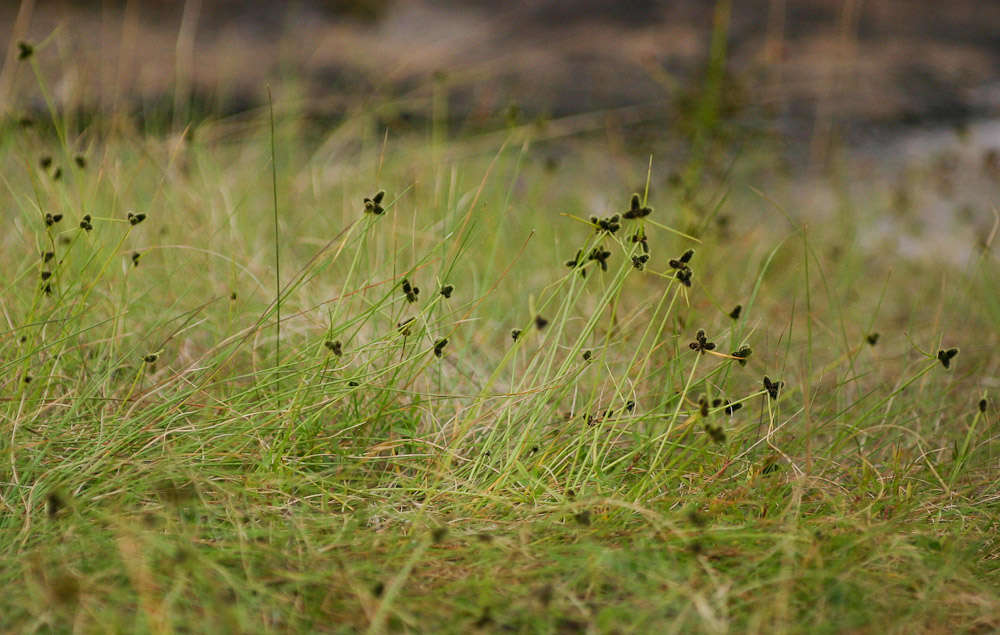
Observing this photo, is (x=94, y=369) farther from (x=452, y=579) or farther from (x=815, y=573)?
(x=815, y=573)

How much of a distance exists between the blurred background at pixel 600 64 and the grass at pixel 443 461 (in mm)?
1775

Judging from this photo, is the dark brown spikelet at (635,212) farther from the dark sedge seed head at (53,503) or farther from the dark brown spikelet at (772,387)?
the dark sedge seed head at (53,503)

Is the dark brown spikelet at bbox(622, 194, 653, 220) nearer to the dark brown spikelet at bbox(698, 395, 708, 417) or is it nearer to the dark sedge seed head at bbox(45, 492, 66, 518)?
the dark brown spikelet at bbox(698, 395, 708, 417)

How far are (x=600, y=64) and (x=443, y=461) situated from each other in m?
3.36

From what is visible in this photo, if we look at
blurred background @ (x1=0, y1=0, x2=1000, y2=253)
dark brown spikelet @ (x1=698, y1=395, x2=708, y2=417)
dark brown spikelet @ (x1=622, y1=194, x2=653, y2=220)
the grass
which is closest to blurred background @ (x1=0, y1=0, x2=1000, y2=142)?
blurred background @ (x1=0, y1=0, x2=1000, y2=253)

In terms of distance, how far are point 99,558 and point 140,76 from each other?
11.6ft

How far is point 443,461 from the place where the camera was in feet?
5.06

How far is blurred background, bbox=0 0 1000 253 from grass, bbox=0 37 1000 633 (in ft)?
5.83

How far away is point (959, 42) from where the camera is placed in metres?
4.61

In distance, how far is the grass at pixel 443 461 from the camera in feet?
3.85

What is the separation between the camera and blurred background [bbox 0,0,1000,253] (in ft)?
13.5

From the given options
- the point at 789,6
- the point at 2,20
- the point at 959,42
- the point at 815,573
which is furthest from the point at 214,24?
the point at 815,573

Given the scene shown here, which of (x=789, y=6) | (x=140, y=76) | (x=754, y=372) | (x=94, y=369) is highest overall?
(x=789, y=6)

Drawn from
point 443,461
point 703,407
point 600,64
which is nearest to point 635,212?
point 703,407
